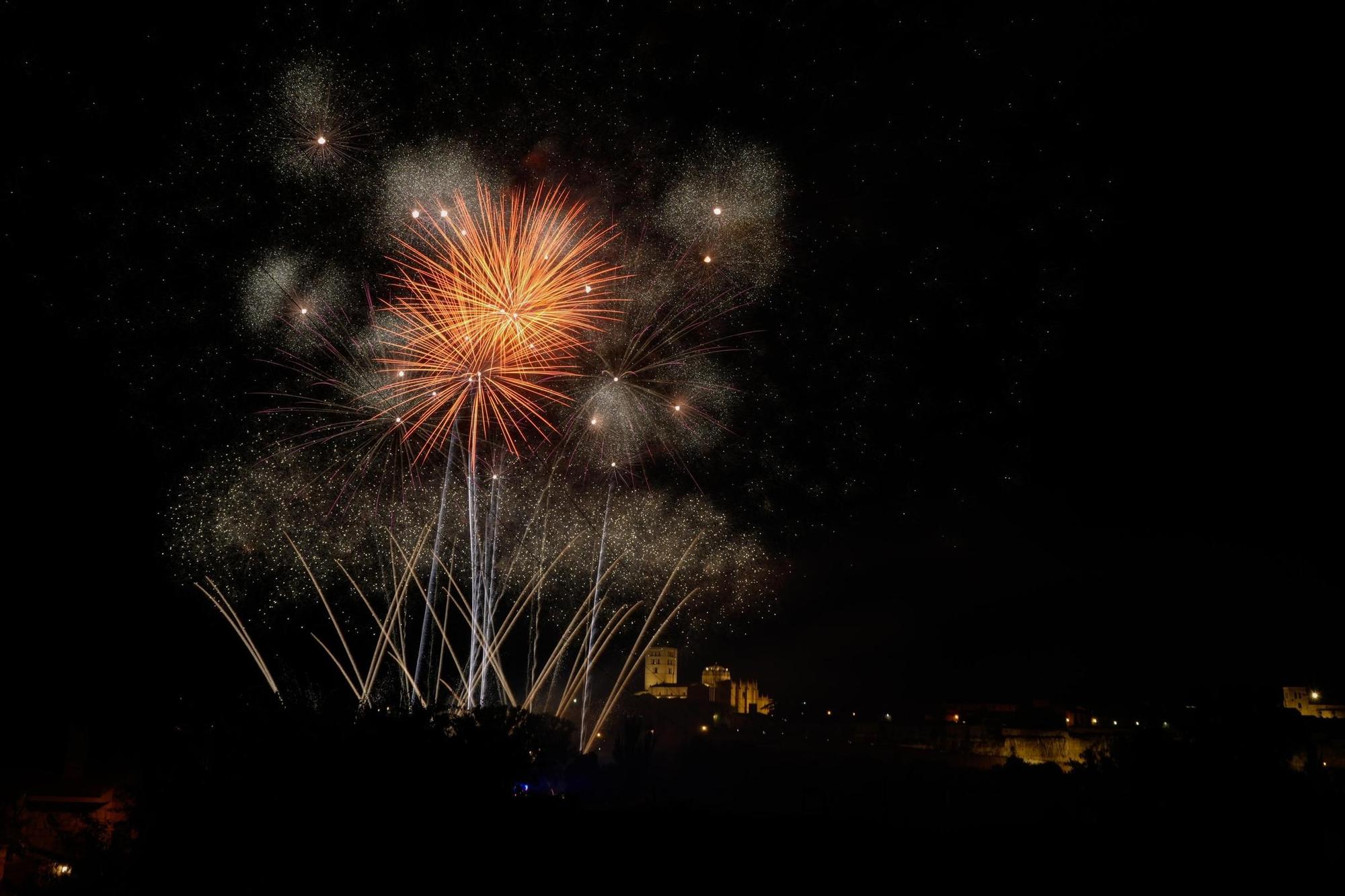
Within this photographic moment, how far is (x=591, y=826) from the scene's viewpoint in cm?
1091

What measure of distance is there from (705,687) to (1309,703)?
2943cm

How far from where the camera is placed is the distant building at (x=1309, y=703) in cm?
3316

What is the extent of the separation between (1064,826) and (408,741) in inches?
360

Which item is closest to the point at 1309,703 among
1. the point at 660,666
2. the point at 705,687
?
the point at 705,687

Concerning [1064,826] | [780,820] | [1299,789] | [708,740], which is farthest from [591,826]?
[708,740]

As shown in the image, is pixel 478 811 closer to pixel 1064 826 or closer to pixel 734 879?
pixel 734 879

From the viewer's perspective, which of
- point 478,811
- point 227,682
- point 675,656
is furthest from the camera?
point 675,656

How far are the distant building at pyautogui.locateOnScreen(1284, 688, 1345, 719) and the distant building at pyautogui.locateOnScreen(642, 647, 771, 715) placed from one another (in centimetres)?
2361

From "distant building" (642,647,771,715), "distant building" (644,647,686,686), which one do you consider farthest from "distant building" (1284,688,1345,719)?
"distant building" (644,647,686,686)

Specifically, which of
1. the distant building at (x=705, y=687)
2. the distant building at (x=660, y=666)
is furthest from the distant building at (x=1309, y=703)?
the distant building at (x=660, y=666)

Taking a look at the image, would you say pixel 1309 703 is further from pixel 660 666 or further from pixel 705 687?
pixel 660 666

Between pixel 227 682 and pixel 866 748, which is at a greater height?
pixel 227 682

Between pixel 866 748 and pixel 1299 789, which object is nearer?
pixel 1299 789

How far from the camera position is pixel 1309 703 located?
35.7m
